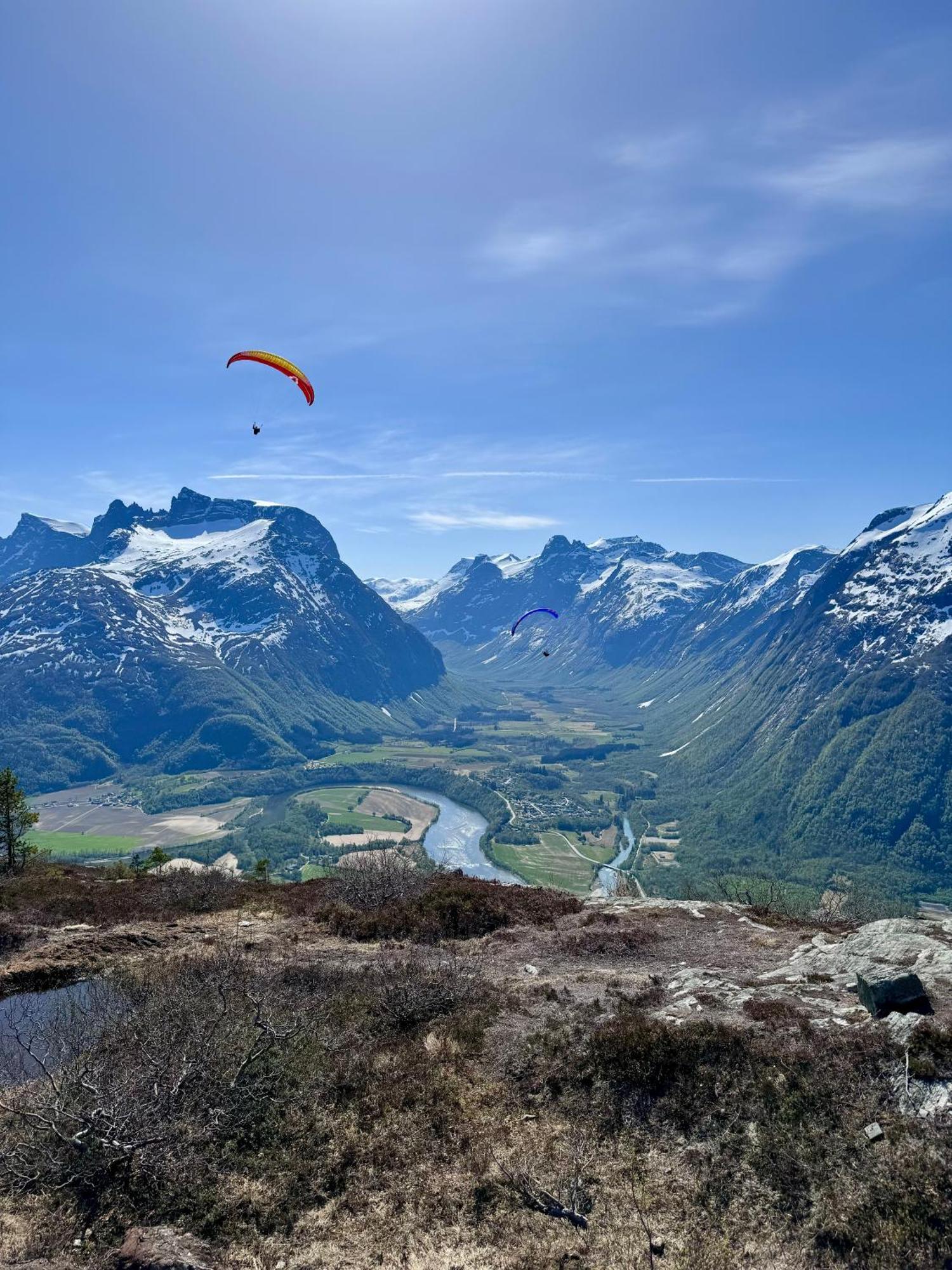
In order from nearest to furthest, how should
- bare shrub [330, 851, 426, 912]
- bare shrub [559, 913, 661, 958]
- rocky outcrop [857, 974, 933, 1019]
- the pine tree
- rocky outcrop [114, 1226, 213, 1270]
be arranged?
1. rocky outcrop [114, 1226, 213, 1270]
2. rocky outcrop [857, 974, 933, 1019]
3. bare shrub [559, 913, 661, 958]
4. bare shrub [330, 851, 426, 912]
5. the pine tree

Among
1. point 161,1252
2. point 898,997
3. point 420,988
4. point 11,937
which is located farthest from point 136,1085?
point 898,997

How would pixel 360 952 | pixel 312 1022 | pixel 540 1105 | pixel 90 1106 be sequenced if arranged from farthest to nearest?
1. pixel 360 952
2. pixel 312 1022
3. pixel 540 1105
4. pixel 90 1106

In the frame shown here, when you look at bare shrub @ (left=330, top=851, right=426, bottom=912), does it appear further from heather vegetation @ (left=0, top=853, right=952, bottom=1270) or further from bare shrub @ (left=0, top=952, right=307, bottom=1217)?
bare shrub @ (left=0, top=952, right=307, bottom=1217)

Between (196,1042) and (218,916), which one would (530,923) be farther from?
(196,1042)

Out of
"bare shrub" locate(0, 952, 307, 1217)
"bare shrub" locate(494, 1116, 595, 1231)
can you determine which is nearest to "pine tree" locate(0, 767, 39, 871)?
"bare shrub" locate(0, 952, 307, 1217)

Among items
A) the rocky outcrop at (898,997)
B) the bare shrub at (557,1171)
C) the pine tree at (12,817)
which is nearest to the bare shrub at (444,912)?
the bare shrub at (557,1171)

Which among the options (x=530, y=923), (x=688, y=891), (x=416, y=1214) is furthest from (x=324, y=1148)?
(x=688, y=891)

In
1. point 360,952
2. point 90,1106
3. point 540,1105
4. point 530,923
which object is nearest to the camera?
point 90,1106

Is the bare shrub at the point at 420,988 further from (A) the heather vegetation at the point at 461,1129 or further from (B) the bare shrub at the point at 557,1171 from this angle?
(B) the bare shrub at the point at 557,1171
